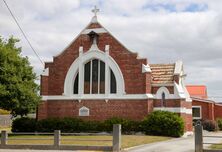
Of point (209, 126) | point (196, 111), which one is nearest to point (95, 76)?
point (209, 126)

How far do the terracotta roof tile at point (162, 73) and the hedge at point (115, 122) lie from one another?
121 inches

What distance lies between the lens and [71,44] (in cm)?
3575

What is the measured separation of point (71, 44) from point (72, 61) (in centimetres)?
151

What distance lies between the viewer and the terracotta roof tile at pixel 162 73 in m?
34.3

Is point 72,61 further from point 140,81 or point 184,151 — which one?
point 184,151

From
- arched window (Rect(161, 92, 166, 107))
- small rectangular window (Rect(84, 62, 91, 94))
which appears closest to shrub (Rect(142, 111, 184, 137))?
arched window (Rect(161, 92, 166, 107))

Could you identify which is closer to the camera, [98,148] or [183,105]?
[98,148]

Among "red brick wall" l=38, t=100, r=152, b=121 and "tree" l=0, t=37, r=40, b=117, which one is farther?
"red brick wall" l=38, t=100, r=152, b=121

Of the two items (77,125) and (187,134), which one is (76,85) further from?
(187,134)

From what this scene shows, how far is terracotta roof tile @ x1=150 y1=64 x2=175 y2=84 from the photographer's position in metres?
34.3

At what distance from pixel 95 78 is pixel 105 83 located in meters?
1.03

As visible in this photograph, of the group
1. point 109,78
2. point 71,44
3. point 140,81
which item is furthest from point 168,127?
point 71,44

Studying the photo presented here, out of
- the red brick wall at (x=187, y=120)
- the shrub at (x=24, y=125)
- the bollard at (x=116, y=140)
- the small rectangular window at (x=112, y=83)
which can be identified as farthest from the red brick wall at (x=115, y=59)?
the bollard at (x=116, y=140)

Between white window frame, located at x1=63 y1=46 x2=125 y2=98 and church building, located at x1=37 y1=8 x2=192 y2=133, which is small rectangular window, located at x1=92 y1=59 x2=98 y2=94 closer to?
church building, located at x1=37 y1=8 x2=192 y2=133
